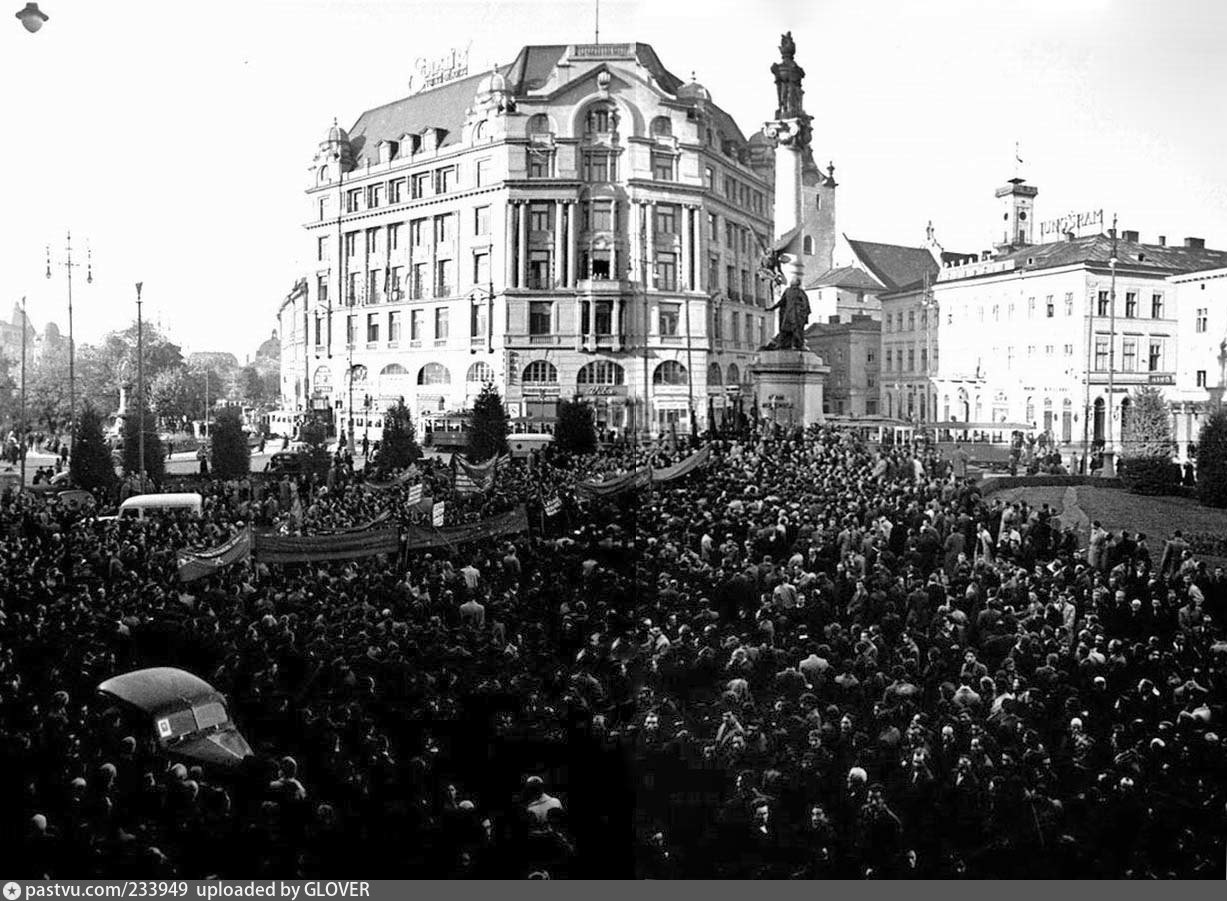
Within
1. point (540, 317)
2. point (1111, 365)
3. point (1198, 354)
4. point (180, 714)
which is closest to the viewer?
point (180, 714)

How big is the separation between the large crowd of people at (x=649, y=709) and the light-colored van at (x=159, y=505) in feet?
13.5

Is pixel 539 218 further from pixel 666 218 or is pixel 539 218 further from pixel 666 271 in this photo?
pixel 666 218

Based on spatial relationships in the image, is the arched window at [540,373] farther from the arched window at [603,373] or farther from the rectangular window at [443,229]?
the rectangular window at [443,229]

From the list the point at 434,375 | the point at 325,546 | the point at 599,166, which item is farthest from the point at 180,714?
the point at 434,375

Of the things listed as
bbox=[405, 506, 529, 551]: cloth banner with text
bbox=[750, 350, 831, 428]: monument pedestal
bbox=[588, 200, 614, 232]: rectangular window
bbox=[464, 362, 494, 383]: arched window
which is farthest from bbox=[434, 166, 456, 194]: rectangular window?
bbox=[405, 506, 529, 551]: cloth banner with text

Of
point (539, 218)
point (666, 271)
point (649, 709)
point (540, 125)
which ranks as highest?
point (540, 125)

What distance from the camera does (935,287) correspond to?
156ft

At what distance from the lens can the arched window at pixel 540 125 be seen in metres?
25.8

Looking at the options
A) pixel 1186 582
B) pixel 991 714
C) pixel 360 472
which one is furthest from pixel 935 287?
pixel 991 714

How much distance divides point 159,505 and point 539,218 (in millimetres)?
11139

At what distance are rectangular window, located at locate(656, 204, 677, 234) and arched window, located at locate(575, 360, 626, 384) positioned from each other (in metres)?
3.38

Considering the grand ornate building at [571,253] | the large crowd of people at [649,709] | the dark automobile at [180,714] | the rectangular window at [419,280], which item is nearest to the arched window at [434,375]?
the grand ornate building at [571,253]

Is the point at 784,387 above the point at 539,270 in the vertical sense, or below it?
below

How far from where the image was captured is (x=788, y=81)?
21.2 m
